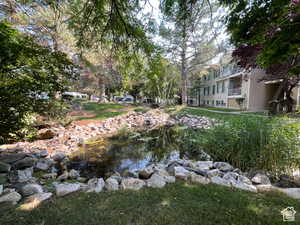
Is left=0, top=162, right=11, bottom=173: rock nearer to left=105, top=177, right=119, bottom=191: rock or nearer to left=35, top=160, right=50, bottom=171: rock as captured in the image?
left=35, top=160, right=50, bottom=171: rock

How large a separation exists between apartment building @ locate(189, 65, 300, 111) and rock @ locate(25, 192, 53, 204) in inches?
489

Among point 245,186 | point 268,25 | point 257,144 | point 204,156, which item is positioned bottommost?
point 204,156

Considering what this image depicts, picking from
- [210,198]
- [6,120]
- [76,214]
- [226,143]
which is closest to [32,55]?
[6,120]

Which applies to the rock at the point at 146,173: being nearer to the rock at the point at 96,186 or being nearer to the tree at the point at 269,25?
the rock at the point at 96,186

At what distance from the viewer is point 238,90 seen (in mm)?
17734

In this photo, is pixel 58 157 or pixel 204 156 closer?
pixel 204 156

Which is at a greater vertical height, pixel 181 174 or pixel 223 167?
pixel 181 174

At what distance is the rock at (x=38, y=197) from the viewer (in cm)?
219

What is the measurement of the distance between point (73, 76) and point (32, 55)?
749 millimetres

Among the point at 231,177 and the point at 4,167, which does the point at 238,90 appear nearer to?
the point at 231,177

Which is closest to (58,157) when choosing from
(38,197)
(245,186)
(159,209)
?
(38,197)

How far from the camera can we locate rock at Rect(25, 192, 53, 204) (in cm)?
219

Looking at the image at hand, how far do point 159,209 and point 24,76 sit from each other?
296 centimetres

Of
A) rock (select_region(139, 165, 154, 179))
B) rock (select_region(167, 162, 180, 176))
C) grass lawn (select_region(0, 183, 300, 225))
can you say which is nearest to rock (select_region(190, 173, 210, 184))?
grass lawn (select_region(0, 183, 300, 225))
